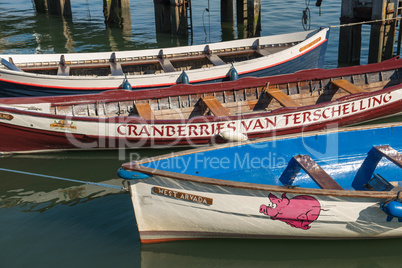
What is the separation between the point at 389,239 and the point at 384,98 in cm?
561

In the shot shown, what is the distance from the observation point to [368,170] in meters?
9.30

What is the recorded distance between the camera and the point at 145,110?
1220cm

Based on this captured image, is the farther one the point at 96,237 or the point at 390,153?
the point at 390,153

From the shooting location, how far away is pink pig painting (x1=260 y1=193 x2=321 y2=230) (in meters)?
7.34

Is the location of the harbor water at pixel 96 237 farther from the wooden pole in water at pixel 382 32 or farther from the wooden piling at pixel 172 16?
the wooden piling at pixel 172 16

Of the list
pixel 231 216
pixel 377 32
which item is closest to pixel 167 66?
pixel 377 32

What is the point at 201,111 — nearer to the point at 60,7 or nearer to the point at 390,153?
the point at 390,153

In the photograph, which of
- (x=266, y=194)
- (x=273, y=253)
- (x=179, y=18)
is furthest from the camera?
(x=179, y=18)

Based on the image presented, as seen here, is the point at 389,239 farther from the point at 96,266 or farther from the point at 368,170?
the point at 96,266

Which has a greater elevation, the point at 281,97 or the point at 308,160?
the point at 281,97

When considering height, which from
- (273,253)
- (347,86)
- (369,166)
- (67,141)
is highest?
(347,86)

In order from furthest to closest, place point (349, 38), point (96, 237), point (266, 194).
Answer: point (349, 38) < point (96, 237) < point (266, 194)

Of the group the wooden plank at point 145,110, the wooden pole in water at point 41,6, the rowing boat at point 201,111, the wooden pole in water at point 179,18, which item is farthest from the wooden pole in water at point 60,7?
the wooden plank at point 145,110

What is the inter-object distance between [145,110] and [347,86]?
19.7 feet
